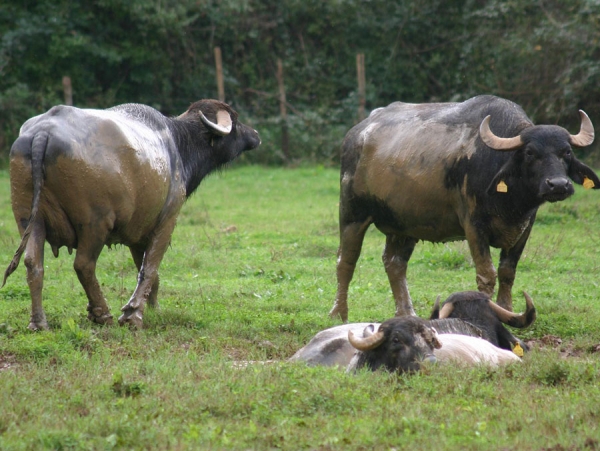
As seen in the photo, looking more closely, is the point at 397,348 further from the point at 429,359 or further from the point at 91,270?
the point at 91,270

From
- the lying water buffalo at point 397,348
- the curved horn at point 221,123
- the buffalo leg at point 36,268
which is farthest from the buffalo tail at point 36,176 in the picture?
the curved horn at point 221,123

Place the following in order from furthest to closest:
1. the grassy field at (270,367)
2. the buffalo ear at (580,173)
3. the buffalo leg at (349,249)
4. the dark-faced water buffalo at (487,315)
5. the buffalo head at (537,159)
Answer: the buffalo leg at (349,249)
the buffalo ear at (580,173)
the buffalo head at (537,159)
the dark-faced water buffalo at (487,315)
the grassy field at (270,367)

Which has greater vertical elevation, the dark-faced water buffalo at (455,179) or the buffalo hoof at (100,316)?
the dark-faced water buffalo at (455,179)

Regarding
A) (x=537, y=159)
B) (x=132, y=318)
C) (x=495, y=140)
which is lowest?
(x=132, y=318)

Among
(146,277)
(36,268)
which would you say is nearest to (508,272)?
(146,277)

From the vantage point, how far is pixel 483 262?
8570 millimetres

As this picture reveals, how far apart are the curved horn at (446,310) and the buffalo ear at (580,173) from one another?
5.73ft

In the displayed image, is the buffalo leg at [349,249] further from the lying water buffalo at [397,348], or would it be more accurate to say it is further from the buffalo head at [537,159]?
the lying water buffalo at [397,348]

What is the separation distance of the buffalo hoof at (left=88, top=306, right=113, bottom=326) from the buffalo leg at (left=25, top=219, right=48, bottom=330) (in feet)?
1.67

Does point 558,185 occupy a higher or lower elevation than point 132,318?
higher

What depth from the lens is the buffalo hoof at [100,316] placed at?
825 centimetres

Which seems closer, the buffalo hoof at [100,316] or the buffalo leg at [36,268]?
the buffalo leg at [36,268]

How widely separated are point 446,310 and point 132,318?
272cm

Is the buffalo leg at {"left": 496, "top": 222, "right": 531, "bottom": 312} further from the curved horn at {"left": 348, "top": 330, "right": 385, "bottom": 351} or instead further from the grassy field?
the curved horn at {"left": 348, "top": 330, "right": 385, "bottom": 351}
